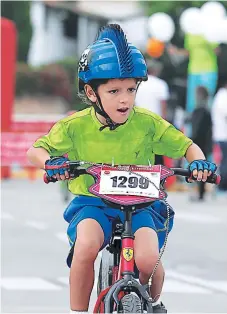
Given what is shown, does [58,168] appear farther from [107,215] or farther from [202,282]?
[202,282]

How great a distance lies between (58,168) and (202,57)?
14.8 metres

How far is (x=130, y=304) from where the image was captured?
5414 mm

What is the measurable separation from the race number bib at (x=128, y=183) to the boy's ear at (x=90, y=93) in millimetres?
454

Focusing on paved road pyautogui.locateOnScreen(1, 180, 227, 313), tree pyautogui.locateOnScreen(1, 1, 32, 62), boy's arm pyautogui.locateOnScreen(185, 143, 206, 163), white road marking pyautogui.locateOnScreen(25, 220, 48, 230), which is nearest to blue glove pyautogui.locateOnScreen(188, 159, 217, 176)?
boy's arm pyautogui.locateOnScreen(185, 143, 206, 163)

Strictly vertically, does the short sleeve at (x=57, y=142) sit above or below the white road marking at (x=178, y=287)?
above

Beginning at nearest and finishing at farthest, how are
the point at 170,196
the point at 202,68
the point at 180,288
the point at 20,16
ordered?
1. the point at 180,288
2. the point at 170,196
3. the point at 202,68
4. the point at 20,16

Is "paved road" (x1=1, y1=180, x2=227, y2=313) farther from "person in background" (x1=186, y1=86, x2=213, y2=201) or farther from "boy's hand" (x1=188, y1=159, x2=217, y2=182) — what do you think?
"boy's hand" (x1=188, y1=159, x2=217, y2=182)

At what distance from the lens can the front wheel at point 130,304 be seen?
5.41 metres

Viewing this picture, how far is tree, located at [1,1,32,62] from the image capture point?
4728cm

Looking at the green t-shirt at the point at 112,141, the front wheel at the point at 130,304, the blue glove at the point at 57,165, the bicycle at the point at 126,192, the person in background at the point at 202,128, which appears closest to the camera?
the front wheel at the point at 130,304

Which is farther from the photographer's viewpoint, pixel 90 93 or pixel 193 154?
pixel 193 154

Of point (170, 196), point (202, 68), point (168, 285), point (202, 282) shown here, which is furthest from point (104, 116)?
point (202, 68)

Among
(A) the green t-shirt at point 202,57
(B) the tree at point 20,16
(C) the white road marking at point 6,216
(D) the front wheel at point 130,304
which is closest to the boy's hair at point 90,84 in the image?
(D) the front wheel at point 130,304

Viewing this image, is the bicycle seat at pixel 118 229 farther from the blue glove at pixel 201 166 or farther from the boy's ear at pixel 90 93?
the boy's ear at pixel 90 93
